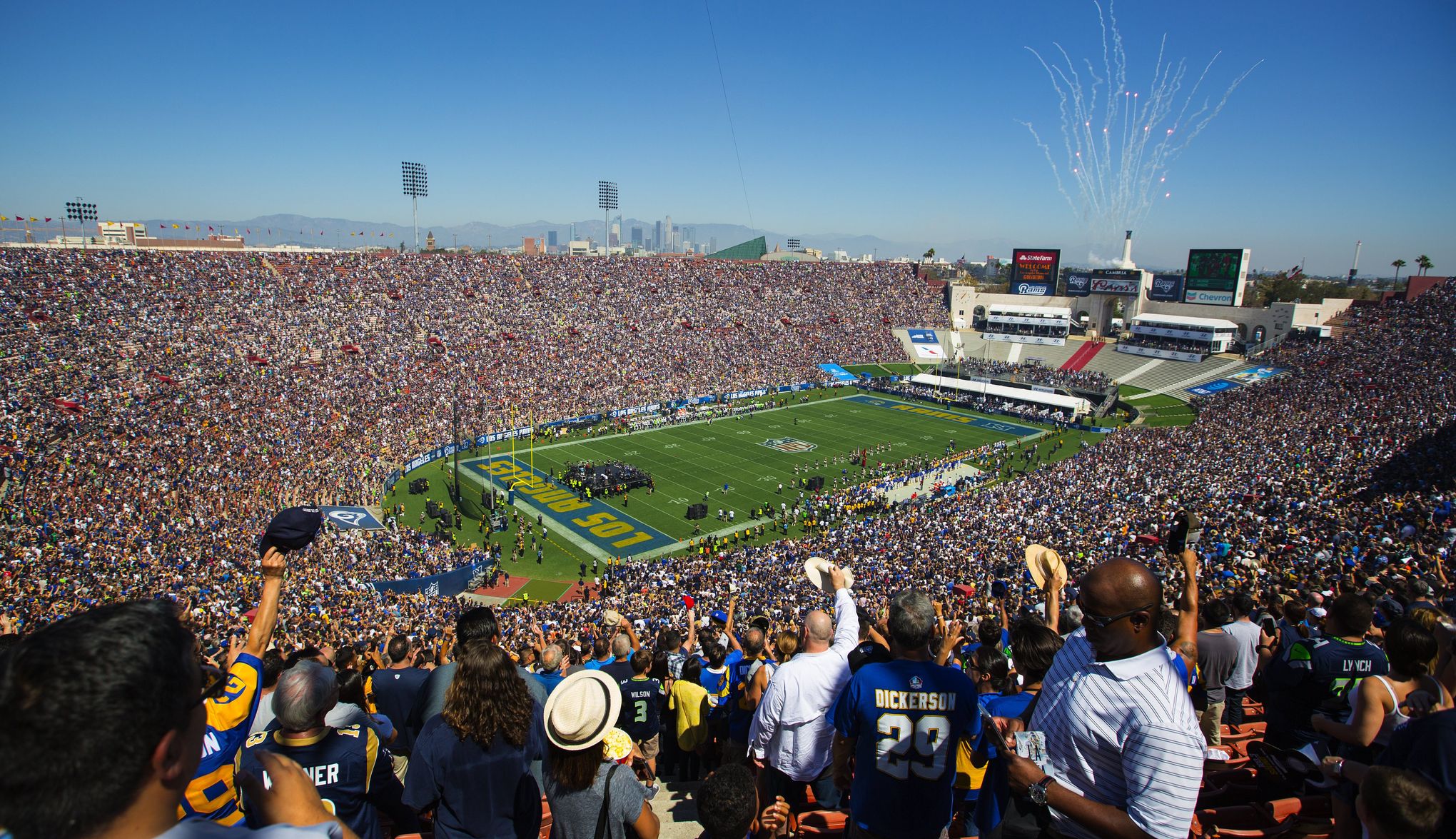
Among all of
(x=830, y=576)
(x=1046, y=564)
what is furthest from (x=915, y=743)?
(x=1046, y=564)

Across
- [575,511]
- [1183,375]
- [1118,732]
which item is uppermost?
[1118,732]

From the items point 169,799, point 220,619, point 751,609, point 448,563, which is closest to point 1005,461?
point 751,609

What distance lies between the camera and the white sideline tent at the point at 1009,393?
49.6 meters

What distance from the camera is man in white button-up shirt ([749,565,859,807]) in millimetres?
4430

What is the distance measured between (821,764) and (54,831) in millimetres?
3840

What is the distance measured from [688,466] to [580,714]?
35.7m

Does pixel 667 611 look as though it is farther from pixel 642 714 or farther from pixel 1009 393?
pixel 1009 393

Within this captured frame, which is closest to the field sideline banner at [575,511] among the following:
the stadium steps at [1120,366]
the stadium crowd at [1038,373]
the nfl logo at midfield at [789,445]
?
the nfl logo at midfield at [789,445]

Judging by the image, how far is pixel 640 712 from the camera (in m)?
6.12

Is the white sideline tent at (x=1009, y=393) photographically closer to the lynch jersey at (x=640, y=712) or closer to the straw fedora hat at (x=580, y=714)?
the lynch jersey at (x=640, y=712)

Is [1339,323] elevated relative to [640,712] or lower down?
elevated

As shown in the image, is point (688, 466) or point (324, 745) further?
point (688, 466)

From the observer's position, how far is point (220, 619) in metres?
16.6

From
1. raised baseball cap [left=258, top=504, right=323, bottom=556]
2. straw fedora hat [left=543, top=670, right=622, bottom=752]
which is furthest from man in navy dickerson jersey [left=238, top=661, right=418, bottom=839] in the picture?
straw fedora hat [left=543, top=670, right=622, bottom=752]
